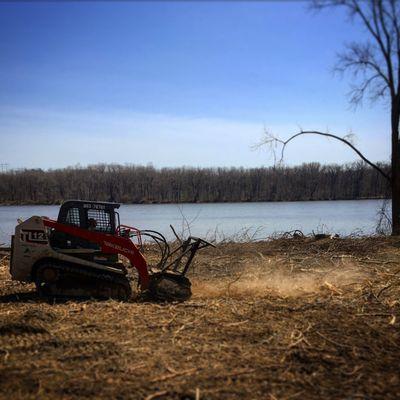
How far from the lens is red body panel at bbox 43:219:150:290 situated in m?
8.57

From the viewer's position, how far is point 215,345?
561cm

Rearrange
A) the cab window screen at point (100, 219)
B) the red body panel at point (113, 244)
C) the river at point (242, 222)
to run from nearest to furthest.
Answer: the red body panel at point (113, 244) < the cab window screen at point (100, 219) < the river at point (242, 222)

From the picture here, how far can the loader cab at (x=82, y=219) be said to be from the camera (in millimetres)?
8672

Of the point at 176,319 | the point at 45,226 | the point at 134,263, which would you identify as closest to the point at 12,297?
the point at 45,226

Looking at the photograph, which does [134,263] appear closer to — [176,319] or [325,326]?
[176,319]

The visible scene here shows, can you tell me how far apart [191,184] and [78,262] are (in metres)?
49.7

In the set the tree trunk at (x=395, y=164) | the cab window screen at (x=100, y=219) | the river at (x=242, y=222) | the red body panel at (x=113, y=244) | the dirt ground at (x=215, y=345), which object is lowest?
the dirt ground at (x=215, y=345)

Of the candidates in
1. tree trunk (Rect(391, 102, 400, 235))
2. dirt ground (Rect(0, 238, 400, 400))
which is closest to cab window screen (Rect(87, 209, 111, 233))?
dirt ground (Rect(0, 238, 400, 400))

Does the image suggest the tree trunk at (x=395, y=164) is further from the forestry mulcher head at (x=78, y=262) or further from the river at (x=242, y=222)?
the forestry mulcher head at (x=78, y=262)

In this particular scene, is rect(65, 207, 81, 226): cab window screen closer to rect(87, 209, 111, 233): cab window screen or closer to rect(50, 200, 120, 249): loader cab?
rect(50, 200, 120, 249): loader cab

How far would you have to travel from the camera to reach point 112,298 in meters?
8.46

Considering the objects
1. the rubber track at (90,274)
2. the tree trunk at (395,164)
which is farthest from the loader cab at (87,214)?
the tree trunk at (395,164)

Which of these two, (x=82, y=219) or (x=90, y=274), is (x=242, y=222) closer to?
(x=82, y=219)

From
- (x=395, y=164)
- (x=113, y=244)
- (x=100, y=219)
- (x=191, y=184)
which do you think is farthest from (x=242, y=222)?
(x=191, y=184)
